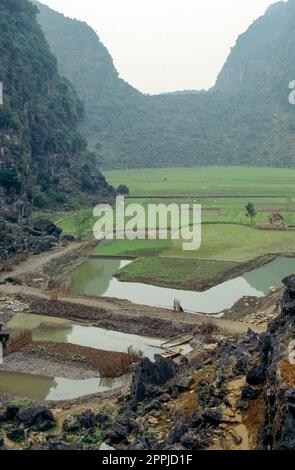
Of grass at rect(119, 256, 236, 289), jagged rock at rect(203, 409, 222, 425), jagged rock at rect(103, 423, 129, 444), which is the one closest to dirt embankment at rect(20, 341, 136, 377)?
jagged rock at rect(103, 423, 129, 444)

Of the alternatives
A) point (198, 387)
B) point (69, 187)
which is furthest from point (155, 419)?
point (69, 187)

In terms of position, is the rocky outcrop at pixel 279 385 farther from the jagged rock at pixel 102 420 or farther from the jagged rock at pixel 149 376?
the jagged rock at pixel 102 420

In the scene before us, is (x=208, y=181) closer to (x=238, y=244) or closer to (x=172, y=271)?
(x=238, y=244)

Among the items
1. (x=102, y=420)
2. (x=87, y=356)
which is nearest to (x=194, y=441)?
(x=102, y=420)

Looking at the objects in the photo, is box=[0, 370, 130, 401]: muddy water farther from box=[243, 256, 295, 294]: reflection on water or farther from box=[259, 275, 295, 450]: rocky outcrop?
box=[243, 256, 295, 294]: reflection on water

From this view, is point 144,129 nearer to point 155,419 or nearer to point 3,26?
point 3,26

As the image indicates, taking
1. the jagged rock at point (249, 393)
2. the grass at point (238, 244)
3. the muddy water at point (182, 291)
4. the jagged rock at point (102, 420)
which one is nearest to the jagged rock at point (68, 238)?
the muddy water at point (182, 291)
